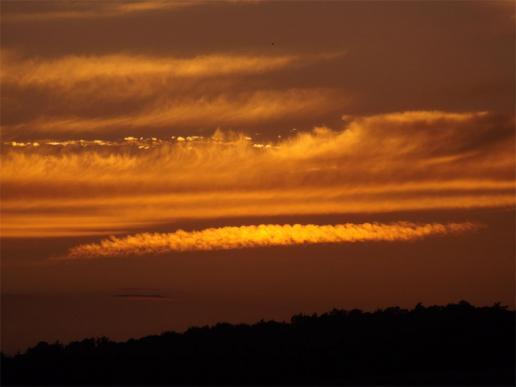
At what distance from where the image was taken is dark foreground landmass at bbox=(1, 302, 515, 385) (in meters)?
46.8

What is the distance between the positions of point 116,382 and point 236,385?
175 inches

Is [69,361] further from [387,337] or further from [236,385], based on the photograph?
[387,337]

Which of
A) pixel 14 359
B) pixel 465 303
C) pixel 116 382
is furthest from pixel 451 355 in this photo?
pixel 14 359

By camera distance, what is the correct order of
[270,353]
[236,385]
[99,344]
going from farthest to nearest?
[99,344]
[270,353]
[236,385]

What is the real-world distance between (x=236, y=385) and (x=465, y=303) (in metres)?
12.7

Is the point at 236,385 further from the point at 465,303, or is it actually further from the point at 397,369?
the point at 465,303

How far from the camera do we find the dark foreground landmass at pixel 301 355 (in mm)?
46781

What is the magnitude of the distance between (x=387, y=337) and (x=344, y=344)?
1746 millimetres

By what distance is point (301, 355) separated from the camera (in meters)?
48.6

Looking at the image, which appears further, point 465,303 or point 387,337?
point 465,303

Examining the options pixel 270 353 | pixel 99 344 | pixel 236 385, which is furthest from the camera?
pixel 99 344

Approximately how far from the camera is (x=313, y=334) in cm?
5181

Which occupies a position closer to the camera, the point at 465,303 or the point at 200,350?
the point at 200,350

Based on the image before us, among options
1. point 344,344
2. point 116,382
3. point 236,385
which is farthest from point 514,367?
point 116,382
